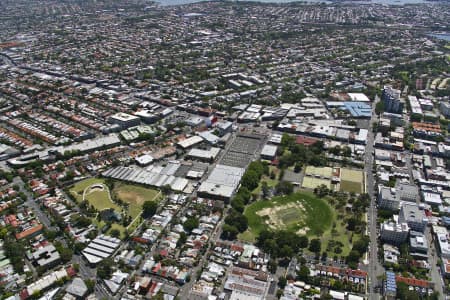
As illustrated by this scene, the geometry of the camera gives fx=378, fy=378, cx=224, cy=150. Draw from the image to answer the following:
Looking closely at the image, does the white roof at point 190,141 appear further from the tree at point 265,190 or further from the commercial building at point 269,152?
the tree at point 265,190

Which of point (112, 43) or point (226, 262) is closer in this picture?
point (226, 262)

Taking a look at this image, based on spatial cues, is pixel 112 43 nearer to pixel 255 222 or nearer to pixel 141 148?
pixel 141 148

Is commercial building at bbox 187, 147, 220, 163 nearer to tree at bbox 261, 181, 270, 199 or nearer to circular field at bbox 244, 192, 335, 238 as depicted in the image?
tree at bbox 261, 181, 270, 199

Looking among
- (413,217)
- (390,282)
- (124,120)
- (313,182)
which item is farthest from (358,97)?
(390,282)

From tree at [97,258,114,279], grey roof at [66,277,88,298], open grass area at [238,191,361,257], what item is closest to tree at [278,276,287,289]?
open grass area at [238,191,361,257]

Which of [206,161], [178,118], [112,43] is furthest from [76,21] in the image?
[206,161]

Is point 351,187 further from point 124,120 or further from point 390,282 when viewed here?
point 124,120
